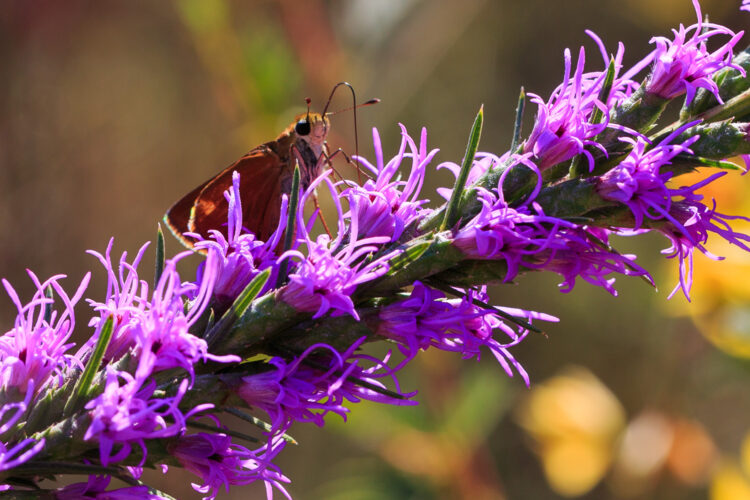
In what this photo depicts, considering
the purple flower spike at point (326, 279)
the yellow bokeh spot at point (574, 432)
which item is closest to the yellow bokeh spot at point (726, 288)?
the yellow bokeh spot at point (574, 432)

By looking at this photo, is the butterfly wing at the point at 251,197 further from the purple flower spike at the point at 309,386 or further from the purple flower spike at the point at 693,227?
the purple flower spike at the point at 693,227

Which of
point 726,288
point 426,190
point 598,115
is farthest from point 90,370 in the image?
point 426,190

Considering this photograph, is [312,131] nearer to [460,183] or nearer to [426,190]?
[460,183]

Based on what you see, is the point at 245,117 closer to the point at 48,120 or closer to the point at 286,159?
the point at 286,159

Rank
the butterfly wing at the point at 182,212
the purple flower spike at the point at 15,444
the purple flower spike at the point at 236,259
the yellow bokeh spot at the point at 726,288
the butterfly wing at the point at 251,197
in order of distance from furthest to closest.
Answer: the yellow bokeh spot at the point at 726,288
the butterfly wing at the point at 182,212
the butterfly wing at the point at 251,197
the purple flower spike at the point at 236,259
the purple flower spike at the point at 15,444

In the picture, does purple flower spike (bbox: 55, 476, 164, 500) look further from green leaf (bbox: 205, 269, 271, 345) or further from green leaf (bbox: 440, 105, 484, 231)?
green leaf (bbox: 440, 105, 484, 231)

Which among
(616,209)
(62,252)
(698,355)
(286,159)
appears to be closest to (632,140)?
(616,209)
